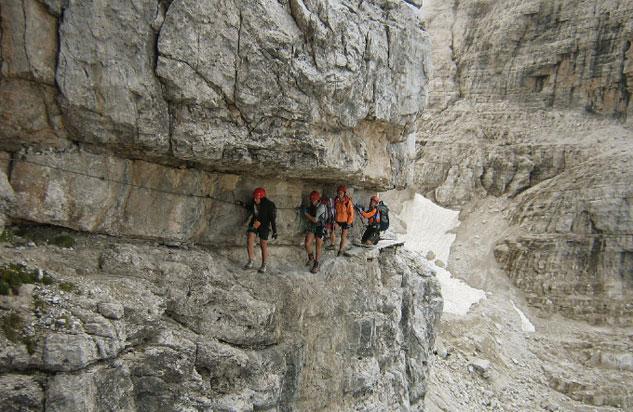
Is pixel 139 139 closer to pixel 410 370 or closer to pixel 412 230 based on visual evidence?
pixel 410 370

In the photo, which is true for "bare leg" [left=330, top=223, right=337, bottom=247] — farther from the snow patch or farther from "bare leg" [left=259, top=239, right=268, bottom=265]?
the snow patch

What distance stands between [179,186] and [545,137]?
2909 centimetres

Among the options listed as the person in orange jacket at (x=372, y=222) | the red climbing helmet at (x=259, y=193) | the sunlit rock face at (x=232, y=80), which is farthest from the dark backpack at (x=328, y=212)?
the red climbing helmet at (x=259, y=193)

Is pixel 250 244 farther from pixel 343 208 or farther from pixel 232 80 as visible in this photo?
pixel 232 80

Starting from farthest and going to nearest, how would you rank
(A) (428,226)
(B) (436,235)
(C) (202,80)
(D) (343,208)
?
(A) (428,226), (B) (436,235), (D) (343,208), (C) (202,80)

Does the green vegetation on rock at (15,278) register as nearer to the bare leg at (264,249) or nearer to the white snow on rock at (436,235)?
the bare leg at (264,249)

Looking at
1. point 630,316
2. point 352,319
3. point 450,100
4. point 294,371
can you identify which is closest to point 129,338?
point 294,371

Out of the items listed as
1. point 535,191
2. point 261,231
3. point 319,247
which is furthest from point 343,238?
point 535,191

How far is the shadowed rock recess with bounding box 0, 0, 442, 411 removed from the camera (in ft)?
25.5

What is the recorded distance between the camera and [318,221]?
1257 centimetres

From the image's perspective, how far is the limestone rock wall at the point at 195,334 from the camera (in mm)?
7164

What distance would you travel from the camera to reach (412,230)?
107 feet

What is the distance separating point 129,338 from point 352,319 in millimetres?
6410

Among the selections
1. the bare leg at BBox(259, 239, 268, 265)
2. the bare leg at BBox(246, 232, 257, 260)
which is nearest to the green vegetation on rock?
the bare leg at BBox(246, 232, 257, 260)
